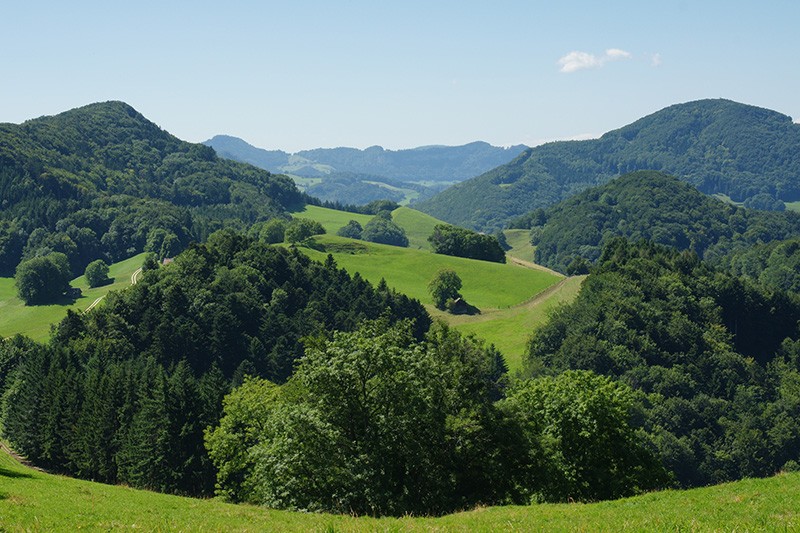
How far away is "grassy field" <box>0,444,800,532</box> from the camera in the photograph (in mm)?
22578

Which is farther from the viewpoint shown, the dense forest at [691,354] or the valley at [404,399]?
the dense forest at [691,354]

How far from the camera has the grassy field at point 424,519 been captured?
22.6 m

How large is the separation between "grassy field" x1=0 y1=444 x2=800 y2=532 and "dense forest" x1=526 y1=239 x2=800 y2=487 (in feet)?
254

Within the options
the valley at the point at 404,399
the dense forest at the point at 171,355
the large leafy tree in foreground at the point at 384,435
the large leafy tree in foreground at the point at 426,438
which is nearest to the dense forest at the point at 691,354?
the valley at the point at 404,399

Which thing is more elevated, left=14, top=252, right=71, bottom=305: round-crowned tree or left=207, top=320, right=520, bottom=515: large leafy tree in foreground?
left=207, top=320, right=520, bottom=515: large leafy tree in foreground

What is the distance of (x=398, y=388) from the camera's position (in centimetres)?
4372

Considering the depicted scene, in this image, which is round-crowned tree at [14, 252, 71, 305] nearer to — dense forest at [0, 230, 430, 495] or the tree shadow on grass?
dense forest at [0, 230, 430, 495]

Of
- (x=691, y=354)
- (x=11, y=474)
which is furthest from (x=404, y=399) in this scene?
(x=691, y=354)

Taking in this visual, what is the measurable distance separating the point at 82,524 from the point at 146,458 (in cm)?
5649

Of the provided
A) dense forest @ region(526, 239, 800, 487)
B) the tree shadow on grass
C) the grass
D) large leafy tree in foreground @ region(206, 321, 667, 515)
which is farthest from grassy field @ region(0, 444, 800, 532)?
the grass

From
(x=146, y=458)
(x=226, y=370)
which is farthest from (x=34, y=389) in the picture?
(x=226, y=370)

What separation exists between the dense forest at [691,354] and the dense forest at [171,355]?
37.7 meters

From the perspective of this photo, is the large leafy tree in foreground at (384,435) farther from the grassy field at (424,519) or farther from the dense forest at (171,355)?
the dense forest at (171,355)

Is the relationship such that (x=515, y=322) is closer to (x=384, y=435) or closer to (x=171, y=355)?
(x=171, y=355)
